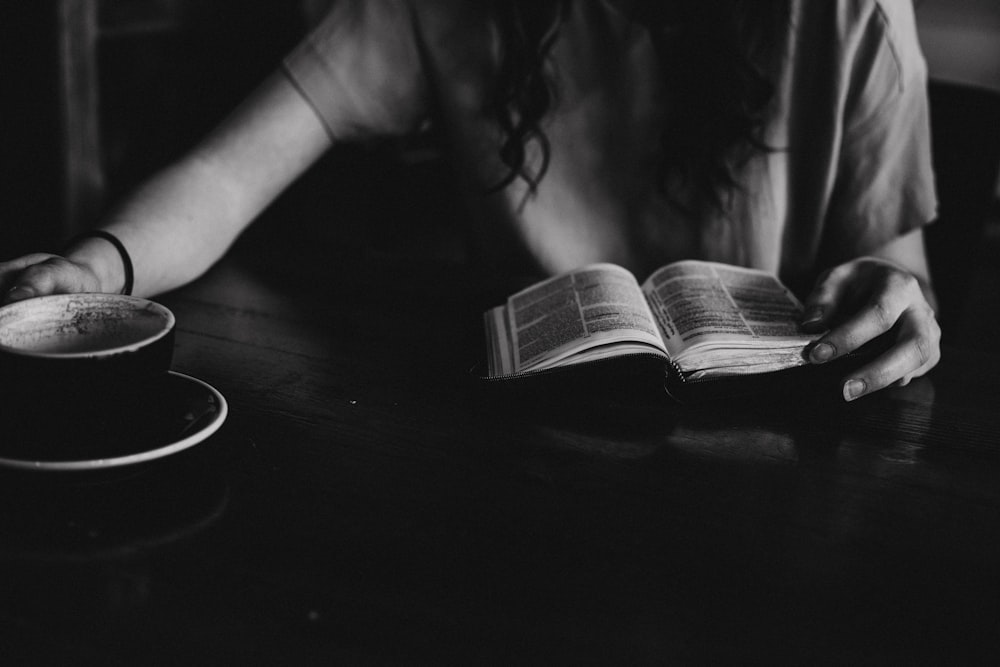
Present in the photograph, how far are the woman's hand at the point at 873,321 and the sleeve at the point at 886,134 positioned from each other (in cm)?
26

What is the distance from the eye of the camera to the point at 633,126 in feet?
3.84

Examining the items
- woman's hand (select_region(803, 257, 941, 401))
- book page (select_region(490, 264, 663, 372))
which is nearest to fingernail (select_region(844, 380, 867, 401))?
woman's hand (select_region(803, 257, 941, 401))

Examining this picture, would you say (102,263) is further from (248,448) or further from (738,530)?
(738,530)

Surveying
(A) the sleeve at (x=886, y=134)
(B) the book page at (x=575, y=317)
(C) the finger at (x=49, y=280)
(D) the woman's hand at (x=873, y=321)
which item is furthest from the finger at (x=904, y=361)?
(C) the finger at (x=49, y=280)

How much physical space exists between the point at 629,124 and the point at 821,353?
1.74ft

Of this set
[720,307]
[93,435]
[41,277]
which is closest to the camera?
[93,435]

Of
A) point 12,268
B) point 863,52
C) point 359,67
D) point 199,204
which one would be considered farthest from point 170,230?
point 863,52

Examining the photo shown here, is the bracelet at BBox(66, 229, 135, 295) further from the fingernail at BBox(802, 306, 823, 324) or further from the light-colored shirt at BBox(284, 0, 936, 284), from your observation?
the fingernail at BBox(802, 306, 823, 324)

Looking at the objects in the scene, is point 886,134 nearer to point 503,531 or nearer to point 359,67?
point 359,67

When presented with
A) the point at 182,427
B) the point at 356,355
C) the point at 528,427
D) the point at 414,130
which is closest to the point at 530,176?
the point at 414,130

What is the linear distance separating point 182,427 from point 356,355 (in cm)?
25

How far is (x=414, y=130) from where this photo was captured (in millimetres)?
1288

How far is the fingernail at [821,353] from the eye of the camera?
743 mm

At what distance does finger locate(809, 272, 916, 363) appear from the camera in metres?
0.75
